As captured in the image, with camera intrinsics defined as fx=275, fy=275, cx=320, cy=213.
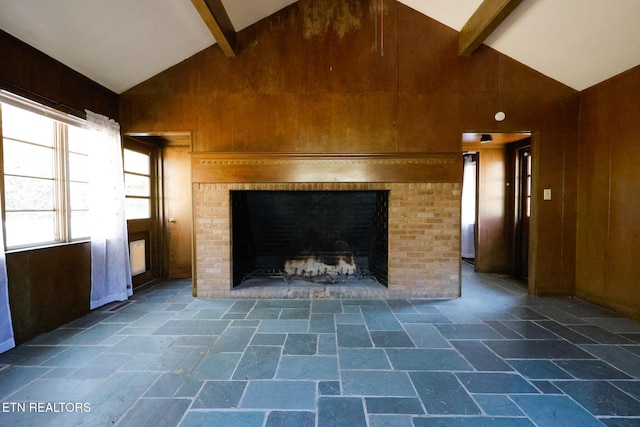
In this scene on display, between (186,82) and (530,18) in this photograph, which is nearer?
(530,18)

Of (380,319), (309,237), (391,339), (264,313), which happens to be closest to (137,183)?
(309,237)

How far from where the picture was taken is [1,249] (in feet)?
7.24

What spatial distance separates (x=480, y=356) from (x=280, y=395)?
159cm

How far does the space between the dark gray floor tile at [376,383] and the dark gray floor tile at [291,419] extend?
0.30 meters

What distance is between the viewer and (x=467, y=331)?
2621 millimetres

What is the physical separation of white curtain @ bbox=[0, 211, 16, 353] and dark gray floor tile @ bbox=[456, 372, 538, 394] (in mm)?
3599

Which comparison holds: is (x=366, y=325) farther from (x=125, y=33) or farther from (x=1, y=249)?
(x=125, y=33)

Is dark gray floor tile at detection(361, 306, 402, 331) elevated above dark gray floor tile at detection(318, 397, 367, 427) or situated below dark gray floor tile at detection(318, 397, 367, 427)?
above

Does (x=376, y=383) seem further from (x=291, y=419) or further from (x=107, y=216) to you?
(x=107, y=216)

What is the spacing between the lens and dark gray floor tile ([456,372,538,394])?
1.79 meters

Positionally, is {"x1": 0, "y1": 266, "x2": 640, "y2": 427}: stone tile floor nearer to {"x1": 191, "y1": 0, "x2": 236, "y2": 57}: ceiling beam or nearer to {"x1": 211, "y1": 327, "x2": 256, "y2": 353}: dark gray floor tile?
{"x1": 211, "y1": 327, "x2": 256, "y2": 353}: dark gray floor tile

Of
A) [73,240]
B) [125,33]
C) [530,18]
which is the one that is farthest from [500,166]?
[73,240]

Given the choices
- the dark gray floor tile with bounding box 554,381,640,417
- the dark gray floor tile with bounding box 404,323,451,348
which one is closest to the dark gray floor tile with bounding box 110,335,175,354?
the dark gray floor tile with bounding box 404,323,451,348

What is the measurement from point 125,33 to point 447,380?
4255 millimetres
